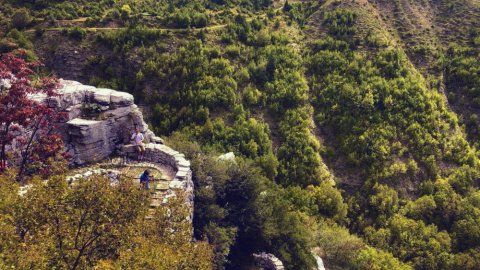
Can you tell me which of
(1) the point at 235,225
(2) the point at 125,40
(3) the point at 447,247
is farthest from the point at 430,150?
(2) the point at 125,40

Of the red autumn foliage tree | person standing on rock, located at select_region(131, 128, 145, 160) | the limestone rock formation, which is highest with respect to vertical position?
the red autumn foliage tree

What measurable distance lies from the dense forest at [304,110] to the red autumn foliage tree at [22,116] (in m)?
11.0

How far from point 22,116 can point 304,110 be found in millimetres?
39043

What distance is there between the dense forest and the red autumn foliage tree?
1104cm

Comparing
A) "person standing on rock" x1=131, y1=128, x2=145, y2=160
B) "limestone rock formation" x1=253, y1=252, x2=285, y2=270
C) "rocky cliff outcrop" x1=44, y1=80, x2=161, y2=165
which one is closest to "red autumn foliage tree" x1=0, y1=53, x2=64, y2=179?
"rocky cliff outcrop" x1=44, y1=80, x2=161, y2=165

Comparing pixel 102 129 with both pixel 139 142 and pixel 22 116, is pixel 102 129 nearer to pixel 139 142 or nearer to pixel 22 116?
pixel 139 142

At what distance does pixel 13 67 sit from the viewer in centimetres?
2109

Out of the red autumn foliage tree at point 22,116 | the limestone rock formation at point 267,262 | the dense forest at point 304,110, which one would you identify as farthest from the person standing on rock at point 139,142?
the limestone rock formation at point 267,262

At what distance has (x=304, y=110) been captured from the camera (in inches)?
2131

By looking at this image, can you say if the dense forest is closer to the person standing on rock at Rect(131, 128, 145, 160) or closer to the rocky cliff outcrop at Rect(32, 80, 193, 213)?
the rocky cliff outcrop at Rect(32, 80, 193, 213)

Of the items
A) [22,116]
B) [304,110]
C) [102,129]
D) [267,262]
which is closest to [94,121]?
[102,129]

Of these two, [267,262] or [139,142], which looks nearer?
[139,142]

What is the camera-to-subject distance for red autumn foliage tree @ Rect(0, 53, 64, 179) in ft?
68.4

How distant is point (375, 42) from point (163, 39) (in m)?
32.2
